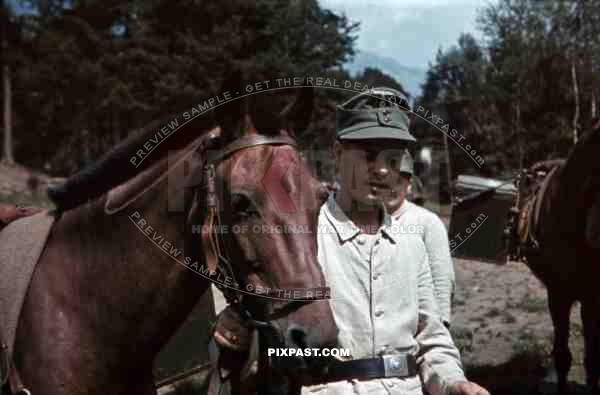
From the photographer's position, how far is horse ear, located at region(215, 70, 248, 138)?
2090 mm

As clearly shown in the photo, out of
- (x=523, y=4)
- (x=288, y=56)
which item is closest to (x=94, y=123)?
(x=288, y=56)

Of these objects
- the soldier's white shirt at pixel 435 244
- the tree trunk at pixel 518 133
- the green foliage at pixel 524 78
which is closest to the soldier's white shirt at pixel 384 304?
the soldier's white shirt at pixel 435 244

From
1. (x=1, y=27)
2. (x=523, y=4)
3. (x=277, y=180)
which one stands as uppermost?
(x=523, y=4)

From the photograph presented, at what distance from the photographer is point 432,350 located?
2.23 m

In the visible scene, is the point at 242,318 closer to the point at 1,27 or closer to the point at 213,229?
the point at 213,229

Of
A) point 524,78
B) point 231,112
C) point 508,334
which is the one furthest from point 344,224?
point 524,78

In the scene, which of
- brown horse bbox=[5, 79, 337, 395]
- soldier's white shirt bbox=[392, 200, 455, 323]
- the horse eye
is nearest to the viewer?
brown horse bbox=[5, 79, 337, 395]

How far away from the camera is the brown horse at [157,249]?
1.97 metres

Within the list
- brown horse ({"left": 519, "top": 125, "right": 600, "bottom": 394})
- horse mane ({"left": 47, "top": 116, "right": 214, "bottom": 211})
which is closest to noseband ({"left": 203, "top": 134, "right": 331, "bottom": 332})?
horse mane ({"left": 47, "top": 116, "right": 214, "bottom": 211})

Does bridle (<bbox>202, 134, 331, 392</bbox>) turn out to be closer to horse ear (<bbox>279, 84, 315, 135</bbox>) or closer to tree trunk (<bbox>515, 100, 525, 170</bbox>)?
horse ear (<bbox>279, 84, 315, 135</bbox>)

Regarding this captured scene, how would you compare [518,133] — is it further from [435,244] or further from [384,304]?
[384,304]

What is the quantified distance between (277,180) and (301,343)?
62cm

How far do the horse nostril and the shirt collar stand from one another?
587 mm

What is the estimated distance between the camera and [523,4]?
20.4 metres
